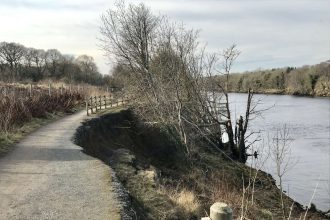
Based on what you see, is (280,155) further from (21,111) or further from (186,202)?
(21,111)

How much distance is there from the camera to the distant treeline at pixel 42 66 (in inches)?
2736

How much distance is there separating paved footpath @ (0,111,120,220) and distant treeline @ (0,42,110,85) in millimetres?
53702

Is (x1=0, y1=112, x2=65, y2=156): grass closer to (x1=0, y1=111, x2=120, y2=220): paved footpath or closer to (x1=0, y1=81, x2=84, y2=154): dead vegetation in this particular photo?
(x1=0, y1=81, x2=84, y2=154): dead vegetation

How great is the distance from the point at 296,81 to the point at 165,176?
331 ft

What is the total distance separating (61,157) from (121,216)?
19.6 ft

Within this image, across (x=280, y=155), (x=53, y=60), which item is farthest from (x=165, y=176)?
(x=53, y=60)

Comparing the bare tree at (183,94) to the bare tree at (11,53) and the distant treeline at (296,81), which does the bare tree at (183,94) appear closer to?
the bare tree at (11,53)

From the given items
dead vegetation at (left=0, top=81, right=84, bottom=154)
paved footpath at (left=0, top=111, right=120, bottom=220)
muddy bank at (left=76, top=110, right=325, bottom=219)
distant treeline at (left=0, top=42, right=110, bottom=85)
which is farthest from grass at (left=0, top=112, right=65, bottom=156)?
distant treeline at (left=0, top=42, right=110, bottom=85)

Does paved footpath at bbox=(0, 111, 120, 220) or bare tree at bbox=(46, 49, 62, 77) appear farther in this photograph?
bare tree at bbox=(46, 49, 62, 77)

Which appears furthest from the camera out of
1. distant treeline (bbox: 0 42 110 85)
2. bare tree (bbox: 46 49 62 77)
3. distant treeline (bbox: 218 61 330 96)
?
distant treeline (bbox: 218 61 330 96)

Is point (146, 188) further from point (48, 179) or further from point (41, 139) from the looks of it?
point (41, 139)

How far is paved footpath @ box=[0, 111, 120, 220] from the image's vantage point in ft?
30.6

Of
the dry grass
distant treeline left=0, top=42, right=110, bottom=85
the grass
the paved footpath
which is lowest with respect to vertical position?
the dry grass

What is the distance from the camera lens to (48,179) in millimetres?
11836
